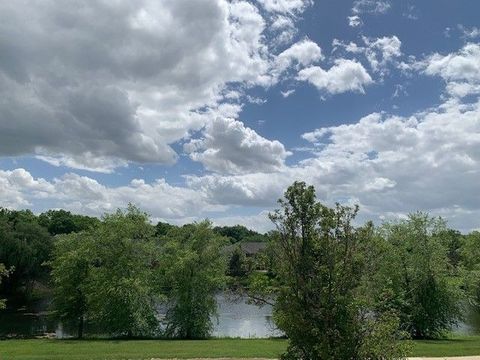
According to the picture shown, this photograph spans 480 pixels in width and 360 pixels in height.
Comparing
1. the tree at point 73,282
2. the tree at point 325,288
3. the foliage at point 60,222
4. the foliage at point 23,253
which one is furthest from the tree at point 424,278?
the foliage at point 60,222

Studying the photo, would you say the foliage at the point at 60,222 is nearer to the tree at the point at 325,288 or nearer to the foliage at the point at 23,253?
the foliage at the point at 23,253

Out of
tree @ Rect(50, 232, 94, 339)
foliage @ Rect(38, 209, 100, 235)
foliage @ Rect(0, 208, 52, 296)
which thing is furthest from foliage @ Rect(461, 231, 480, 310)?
foliage @ Rect(38, 209, 100, 235)

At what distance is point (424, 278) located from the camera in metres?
33.0

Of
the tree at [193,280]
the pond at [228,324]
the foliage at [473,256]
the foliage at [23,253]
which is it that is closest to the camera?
the tree at [193,280]

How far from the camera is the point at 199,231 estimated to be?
35594 millimetres

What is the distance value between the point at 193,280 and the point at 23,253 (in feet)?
132

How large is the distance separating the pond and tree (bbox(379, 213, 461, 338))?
3.11 metres

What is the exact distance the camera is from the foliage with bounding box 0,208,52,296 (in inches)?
2589

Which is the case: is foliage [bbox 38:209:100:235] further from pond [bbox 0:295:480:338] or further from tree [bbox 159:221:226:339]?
tree [bbox 159:221:226:339]

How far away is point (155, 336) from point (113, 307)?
3.56 m

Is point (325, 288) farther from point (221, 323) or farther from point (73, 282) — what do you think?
point (221, 323)

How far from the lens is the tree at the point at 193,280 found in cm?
3425

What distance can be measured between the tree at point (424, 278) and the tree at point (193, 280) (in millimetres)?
11271

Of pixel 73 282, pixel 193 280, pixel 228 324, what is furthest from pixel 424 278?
pixel 73 282
